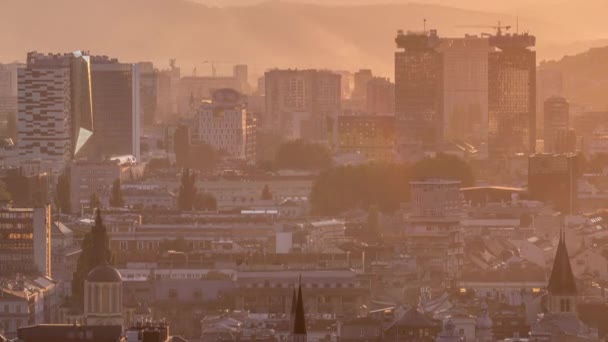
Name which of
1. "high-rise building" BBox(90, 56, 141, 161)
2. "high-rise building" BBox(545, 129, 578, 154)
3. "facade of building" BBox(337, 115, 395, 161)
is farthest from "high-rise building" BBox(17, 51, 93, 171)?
"high-rise building" BBox(545, 129, 578, 154)

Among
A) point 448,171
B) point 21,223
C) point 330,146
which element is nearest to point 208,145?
point 330,146

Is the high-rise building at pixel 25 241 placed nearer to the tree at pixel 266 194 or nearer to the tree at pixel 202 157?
the tree at pixel 266 194

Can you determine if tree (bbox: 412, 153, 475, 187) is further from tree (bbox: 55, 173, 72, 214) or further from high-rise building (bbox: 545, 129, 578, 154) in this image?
high-rise building (bbox: 545, 129, 578, 154)

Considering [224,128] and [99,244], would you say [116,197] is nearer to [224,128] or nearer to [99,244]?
[99,244]

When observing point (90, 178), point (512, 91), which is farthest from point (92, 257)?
point (512, 91)

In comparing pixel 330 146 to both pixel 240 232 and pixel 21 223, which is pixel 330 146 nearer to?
pixel 240 232

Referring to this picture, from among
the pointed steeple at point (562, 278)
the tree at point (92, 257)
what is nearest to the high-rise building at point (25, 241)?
the tree at point (92, 257)
